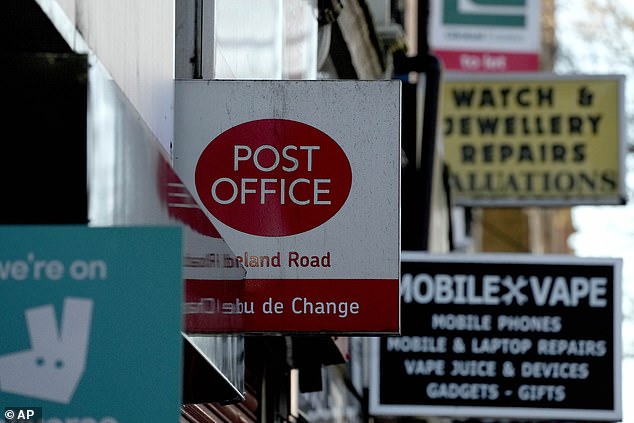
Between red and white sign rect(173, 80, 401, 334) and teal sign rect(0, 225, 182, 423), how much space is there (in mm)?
2754

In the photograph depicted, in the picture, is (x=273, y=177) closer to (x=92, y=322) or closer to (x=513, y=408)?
(x=92, y=322)

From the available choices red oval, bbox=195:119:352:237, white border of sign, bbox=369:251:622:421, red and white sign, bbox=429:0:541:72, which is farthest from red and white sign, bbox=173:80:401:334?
red and white sign, bbox=429:0:541:72

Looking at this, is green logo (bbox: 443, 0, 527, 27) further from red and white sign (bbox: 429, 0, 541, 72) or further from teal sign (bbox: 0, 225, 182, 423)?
teal sign (bbox: 0, 225, 182, 423)

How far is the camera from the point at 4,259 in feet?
10.9

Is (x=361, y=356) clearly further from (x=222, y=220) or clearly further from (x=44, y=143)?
(x=44, y=143)

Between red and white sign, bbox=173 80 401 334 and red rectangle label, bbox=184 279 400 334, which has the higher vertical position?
red and white sign, bbox=173 80 401 334

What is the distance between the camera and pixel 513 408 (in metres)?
10.8

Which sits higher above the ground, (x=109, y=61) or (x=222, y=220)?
(x=109, y=61)

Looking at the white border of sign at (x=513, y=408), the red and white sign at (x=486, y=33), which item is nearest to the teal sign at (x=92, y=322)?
the white border of sign at (x=513, y=408)

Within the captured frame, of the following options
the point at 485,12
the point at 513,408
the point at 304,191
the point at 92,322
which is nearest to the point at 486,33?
the point at 485,12

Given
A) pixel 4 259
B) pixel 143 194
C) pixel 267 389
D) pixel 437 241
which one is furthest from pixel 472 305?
pixel 437 241

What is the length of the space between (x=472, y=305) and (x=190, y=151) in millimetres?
4978

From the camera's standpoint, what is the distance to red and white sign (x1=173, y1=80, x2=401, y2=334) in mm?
6137

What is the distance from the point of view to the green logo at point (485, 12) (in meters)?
18.2
